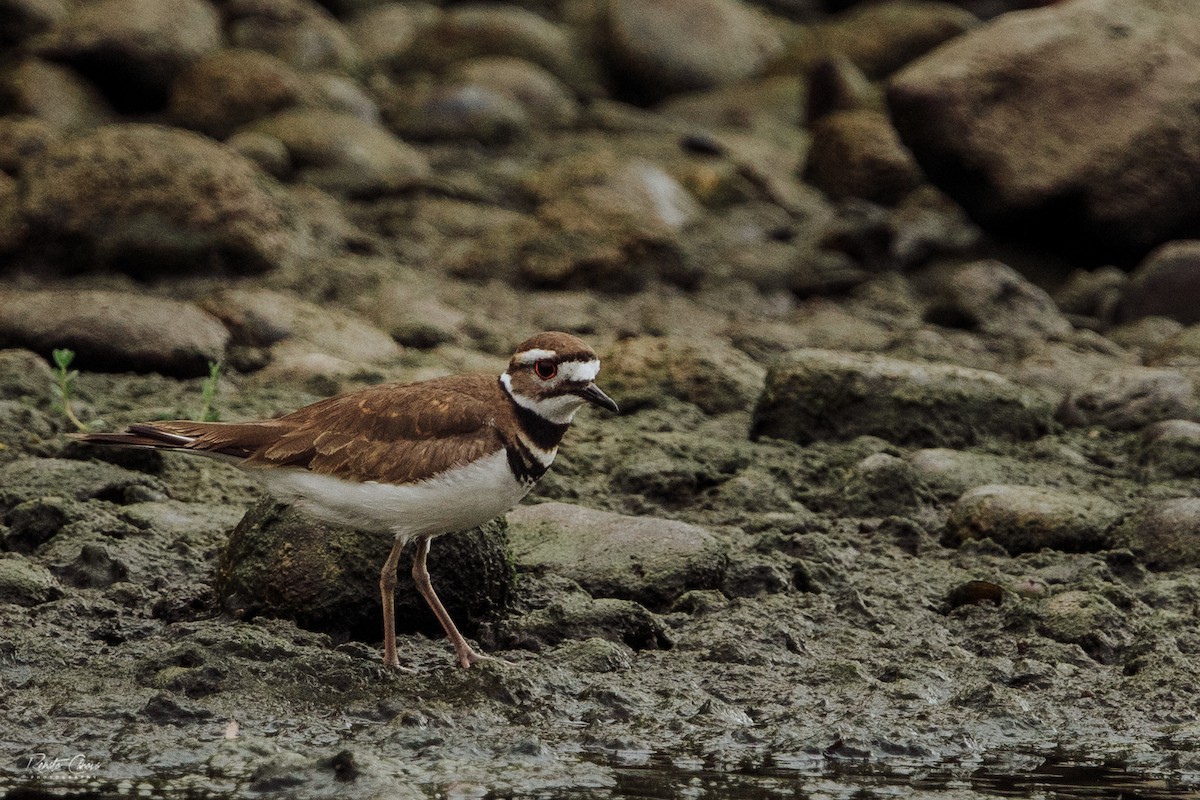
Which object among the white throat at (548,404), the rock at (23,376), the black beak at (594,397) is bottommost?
the rock at (23,376)

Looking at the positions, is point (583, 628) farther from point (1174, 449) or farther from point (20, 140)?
point (20, 140)

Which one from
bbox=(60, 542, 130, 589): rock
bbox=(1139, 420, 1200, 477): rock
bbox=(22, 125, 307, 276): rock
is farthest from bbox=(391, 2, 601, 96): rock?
bbox=(60, 542, 130, 589): rock

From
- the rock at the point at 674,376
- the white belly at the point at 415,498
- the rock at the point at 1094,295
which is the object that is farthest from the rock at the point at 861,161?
the white belly at the point at 415,498

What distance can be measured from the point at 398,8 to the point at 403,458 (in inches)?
638

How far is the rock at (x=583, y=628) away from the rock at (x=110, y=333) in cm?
429

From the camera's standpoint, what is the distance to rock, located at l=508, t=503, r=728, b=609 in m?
7.82

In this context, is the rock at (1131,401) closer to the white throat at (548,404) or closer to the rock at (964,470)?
the rock at (964,470)

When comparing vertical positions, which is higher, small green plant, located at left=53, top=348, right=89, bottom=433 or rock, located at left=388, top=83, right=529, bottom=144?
small green plant, located at left=53, top=348, right=89, bottom=433

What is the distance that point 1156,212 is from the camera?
571 inches

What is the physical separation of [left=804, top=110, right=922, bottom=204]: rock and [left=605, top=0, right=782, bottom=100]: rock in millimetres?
3658

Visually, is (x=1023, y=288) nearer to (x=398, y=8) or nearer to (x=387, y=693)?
(x=387, y=693)

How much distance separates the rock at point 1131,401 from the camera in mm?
10641

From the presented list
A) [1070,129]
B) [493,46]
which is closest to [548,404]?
[1070,129]

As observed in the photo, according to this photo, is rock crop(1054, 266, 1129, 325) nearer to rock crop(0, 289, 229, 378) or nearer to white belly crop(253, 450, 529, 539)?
rock crop(0, 289, 229, 378)
